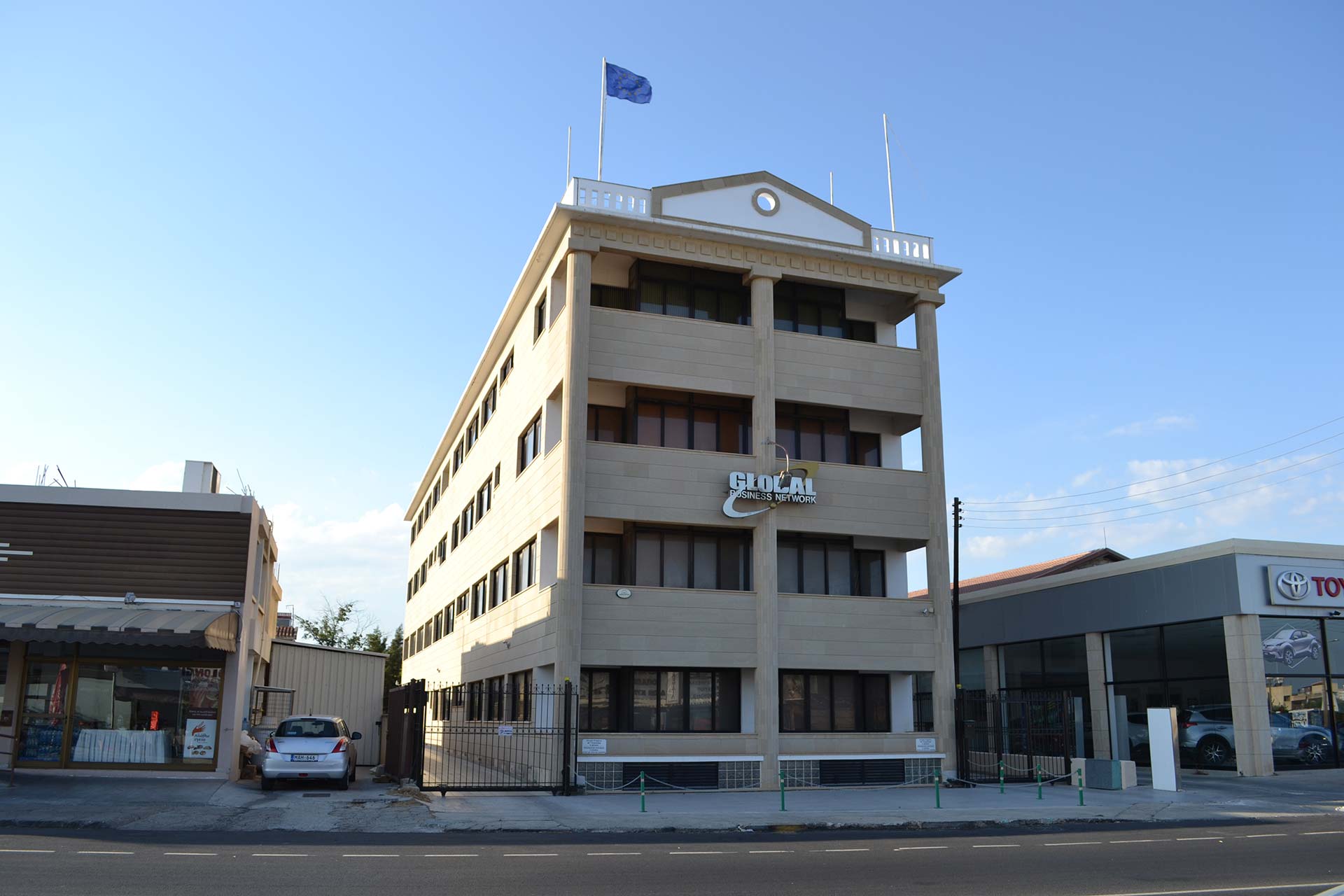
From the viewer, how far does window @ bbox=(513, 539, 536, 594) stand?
101 ft

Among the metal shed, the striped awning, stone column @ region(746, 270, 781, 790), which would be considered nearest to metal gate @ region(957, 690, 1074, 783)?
stone column @ region(746, 270, 781, 790)

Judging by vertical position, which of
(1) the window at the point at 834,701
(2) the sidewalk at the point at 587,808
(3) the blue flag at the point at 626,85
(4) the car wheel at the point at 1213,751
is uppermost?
(3) the blue flag at the point at 626,85

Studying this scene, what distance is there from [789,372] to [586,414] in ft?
18.4

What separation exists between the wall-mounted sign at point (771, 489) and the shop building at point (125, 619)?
11385 mm

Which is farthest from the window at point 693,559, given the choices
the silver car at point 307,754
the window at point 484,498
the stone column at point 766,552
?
the window at point 484,498

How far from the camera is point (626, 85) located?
30.0m

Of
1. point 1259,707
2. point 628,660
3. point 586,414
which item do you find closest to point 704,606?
point 628,660

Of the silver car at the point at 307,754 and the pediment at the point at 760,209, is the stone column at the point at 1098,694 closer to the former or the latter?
the pediment at the point at 760,209

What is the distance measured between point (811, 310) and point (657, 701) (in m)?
11.7

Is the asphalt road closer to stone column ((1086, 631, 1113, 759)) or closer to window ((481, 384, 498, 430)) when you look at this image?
stone column ((1086, 631, 1113, 759))

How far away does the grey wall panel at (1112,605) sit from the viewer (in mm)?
30109

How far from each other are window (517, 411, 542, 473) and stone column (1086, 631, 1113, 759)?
18066 millimetres

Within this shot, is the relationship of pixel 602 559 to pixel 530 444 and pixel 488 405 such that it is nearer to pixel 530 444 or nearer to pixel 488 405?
pixel 530 444

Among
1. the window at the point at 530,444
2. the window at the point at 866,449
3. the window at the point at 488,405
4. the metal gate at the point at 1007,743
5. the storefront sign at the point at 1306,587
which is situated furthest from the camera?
the window at the point at 488,405
